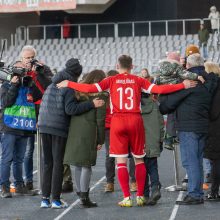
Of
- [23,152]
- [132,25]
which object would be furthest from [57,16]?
[23,152]

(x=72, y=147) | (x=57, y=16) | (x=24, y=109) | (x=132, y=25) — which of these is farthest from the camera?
(x=57, y=16)

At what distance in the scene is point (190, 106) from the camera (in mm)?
12586

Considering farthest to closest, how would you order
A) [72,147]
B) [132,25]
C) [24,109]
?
[132,25] → [24,109] → [72,147]

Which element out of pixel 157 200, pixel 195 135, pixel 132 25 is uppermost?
pixel 132 25

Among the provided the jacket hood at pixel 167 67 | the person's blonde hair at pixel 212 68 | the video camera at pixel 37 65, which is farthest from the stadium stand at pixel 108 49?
the jacket hood at pixel 167 67

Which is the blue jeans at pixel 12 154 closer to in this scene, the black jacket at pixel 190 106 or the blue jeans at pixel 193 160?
the black jacket at pixel 190 106

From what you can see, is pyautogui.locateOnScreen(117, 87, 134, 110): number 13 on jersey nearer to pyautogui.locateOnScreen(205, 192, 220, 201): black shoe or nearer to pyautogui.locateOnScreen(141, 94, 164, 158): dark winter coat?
pyautogui.locateOnScreen(141, 94, 164, 158): dark winter coat

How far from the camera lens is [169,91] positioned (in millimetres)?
12430

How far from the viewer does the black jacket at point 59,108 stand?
1228cm

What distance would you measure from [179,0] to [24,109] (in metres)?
25.4

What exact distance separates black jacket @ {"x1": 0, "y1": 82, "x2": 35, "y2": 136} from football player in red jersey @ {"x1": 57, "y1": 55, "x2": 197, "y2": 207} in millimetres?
1300

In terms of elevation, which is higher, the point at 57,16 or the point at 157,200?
the point at 57,16

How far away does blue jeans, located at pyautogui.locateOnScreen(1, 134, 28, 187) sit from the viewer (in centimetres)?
1349

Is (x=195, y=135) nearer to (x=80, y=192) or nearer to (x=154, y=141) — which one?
(x=154, y=141)
